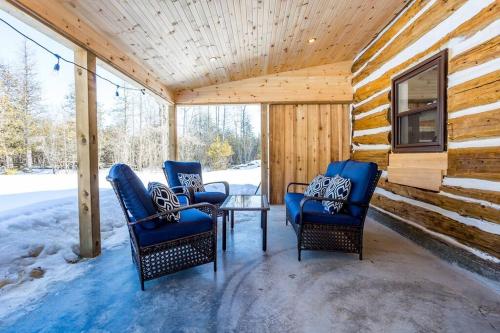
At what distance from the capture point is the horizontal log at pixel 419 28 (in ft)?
8.74

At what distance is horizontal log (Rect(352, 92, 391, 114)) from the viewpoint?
12.9ft

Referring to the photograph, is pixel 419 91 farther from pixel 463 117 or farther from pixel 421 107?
pixel 463 117

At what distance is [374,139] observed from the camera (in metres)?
4.40

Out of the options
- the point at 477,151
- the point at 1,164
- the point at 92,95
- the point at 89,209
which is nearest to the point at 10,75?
the point at 1,164

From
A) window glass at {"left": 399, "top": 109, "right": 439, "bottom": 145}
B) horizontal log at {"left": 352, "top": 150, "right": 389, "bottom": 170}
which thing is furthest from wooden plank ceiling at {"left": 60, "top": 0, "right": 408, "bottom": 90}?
horizontal log at {"left": 352, "top": 150, "right": 389, "bottom": 170}

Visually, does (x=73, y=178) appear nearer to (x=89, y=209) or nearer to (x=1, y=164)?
(x=1, y=164)

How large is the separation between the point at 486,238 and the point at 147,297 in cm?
281

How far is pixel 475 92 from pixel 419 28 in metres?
1.31

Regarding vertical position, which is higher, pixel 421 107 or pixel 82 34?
pixel 82 34

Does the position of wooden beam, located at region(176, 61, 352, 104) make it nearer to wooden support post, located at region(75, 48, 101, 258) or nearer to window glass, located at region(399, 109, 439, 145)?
window glass, located at region(399, 109, 439, 145)

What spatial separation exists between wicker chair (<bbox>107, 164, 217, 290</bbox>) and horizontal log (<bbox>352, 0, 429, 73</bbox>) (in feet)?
11.9

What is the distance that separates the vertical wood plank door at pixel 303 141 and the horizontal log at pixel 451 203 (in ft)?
6.01

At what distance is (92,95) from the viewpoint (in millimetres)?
2623

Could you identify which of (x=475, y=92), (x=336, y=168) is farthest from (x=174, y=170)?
(x=475, y=92)
